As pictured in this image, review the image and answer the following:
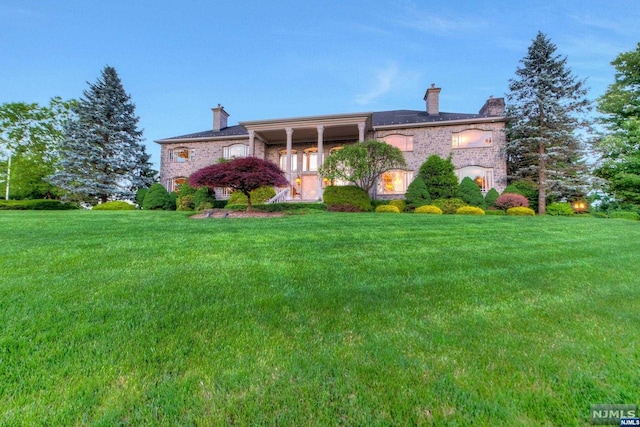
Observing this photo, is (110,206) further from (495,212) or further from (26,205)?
(495,212)

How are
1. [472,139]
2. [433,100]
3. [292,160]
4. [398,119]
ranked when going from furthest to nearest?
[292,160], [398,119], [433,100], [472,139]

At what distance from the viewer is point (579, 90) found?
53.3 feet

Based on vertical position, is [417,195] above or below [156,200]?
above

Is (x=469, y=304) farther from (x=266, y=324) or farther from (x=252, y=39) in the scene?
(x=252, y=39)

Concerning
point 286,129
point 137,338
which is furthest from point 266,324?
point 286,129

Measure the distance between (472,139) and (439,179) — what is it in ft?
15.8

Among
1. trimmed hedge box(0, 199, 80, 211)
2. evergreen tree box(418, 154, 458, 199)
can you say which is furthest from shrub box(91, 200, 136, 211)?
evergreen tree box(418, 154, 458, 199)

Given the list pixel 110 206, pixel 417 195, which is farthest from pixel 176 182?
pixel 417 195

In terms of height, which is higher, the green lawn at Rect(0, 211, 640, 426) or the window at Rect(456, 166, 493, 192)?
the window at Rect(456, 166, 493, 192)

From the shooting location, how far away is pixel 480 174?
59.9 feet

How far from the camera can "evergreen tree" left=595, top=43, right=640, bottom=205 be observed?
15.4 m

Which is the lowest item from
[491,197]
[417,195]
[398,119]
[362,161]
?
[491,197]

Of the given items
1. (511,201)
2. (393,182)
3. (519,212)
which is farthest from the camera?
(393,182)

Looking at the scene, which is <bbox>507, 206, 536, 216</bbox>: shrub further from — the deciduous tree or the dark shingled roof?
the dark shingled roof
